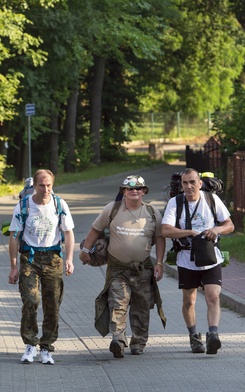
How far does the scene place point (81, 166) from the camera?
164ft

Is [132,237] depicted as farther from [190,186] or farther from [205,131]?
[205,131]

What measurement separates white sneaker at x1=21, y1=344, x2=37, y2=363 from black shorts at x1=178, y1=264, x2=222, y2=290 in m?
1.43

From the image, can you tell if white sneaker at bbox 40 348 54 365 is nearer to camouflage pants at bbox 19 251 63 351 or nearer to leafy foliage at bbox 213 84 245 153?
camouflage pants at bbox 19 251 63 351

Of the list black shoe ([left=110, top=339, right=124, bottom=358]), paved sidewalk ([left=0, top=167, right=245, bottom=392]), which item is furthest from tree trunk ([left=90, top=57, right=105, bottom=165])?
black shoe ([left=110, top=339, right=124, bottom=358])

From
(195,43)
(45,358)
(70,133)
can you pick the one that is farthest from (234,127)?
(195,43)

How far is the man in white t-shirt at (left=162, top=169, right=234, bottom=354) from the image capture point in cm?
1006

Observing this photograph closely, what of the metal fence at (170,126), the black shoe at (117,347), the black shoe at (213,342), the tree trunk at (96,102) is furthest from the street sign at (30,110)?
the metal fence at (170,126)

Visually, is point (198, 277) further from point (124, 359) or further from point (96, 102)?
point (96, 102)

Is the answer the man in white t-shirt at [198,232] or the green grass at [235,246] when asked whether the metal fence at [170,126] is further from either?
the man in white t-shirt at [198,232]

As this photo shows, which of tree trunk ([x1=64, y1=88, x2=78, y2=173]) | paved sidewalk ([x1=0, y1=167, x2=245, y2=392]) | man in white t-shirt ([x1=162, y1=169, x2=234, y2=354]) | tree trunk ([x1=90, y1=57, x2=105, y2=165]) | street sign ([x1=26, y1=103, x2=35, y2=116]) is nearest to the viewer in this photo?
paved sidewalk ([x1=0, y1=167, x2=245, y2=392])

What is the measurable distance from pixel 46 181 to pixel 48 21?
2909cm

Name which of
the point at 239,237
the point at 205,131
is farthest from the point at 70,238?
the point at 205,131

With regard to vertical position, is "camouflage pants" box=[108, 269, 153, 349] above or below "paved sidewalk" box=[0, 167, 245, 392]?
above

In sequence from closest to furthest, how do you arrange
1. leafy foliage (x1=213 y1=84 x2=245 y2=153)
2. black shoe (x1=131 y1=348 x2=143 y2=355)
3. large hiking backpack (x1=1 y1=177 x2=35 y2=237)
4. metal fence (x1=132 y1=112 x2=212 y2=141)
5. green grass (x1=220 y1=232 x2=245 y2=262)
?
black shoe (x1=131 y1=348 x2=143 y2=355), large hiking backpack (x1=1 y1=177 x2=35 y2=237), green grass (x1=220 y1=232 x2=245 y2=262), leafy foliage (x1=213 y1=84 x2=245 y2=153), metal fence (x1=132 y1=112 x2=212 y2=141)
